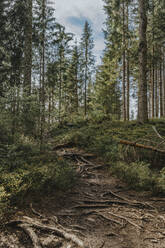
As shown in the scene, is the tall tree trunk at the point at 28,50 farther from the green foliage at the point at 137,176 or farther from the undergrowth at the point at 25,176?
the green foliage at the point at 137,176

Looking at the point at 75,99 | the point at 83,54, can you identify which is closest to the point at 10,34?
the point at 83,54

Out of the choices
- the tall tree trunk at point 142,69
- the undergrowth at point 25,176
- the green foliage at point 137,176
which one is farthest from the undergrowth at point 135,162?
the tall tree trunk at point 142,69

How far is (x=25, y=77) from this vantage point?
32.9 feet

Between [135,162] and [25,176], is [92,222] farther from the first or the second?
[135,162]

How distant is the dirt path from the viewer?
101 inches

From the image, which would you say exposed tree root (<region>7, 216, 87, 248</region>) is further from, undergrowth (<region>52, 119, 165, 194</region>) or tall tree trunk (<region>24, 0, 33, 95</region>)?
tall tree trunk (<region>24, 0, 33, 95</region>)

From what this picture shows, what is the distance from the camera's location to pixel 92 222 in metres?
3.38

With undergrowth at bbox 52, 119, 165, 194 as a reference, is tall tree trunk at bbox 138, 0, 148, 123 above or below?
above

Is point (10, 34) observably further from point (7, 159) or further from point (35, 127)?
point (7, 159)

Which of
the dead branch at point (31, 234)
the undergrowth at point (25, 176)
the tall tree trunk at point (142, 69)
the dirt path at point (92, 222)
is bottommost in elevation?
the dirt path at point (92, 222)

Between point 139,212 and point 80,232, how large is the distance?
1.68 m

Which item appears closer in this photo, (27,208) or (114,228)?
(114,228)

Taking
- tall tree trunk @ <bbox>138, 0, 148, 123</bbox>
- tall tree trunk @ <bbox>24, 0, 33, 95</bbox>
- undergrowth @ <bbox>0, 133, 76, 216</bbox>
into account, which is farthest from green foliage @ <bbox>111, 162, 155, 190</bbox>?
tall tree trunk @ <bbox>24, 0, 33, 95</bbox>

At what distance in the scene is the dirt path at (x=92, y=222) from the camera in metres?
2.56
